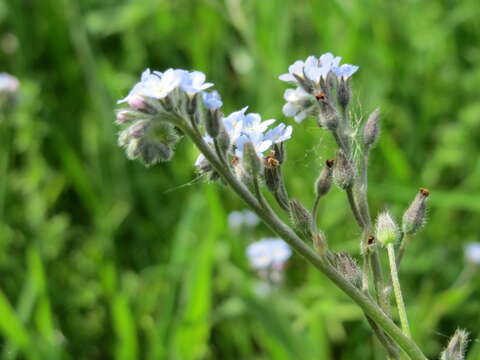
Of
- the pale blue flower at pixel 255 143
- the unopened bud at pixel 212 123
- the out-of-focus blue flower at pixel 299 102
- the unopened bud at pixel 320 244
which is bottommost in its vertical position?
the unopened bud at pixel 320 244

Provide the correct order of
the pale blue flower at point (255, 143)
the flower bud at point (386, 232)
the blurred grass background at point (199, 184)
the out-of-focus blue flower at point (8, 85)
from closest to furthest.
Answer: the pale blue flower at point (255, 143)
the flower bud at point (386, 232)
the blurred grass background at point (199, 184)
the out-of-focus blue flower at point (8, 85)

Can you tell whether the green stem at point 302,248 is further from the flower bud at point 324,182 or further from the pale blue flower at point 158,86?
the flower bud at point 324,182

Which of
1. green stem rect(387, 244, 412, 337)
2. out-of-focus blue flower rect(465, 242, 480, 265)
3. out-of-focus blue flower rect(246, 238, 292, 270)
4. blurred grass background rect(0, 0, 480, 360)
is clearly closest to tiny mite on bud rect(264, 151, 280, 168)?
green stem rect(387, 244, 412, 337)

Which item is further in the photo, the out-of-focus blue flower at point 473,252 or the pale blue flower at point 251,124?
the out-of-focus blue flower at point 473,252

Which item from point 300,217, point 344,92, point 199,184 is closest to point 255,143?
point 300,217

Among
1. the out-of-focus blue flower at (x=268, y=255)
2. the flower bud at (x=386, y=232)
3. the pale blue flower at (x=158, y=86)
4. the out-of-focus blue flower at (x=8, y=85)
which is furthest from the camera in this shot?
the out-of-focus blue flower at (x=8, y=85)

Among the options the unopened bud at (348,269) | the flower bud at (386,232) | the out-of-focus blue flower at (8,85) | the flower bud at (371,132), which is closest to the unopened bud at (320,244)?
the unopened bud at (348,269)

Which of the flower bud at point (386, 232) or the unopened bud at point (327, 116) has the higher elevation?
the unopened bud at point (327, 116)

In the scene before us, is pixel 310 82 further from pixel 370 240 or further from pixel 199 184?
pixel 199 184
